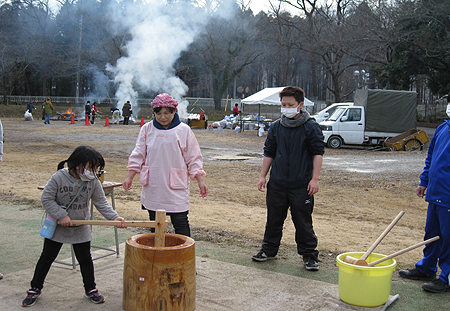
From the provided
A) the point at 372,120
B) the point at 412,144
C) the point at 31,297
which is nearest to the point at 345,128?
the point at 372,120

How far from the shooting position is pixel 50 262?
3.82m

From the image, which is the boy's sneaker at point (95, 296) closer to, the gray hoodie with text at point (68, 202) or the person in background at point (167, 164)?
the gray hoodie with text at point (68, 202)

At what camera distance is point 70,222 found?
12.1 feet

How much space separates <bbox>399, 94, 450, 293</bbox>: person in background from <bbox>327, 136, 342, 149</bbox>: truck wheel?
16718 mm

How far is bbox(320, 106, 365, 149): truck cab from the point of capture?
69.1ft

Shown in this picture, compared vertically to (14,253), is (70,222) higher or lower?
higher

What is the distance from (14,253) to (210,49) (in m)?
47.8

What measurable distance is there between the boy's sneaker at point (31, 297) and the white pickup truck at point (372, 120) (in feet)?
59.4

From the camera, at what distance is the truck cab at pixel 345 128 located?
21047mm

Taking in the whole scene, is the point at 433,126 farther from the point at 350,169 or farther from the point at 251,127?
the point at 350,169

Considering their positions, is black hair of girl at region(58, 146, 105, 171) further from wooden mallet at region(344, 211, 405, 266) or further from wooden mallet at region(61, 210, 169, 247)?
wooden mallet at region(344, 211, 405, 266)

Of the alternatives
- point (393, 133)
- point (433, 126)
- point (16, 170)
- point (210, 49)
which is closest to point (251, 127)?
point (393, 133)

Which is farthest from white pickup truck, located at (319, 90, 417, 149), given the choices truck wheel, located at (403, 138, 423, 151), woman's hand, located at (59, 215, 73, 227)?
woman's hand, located at (59, 215, 73, 227)

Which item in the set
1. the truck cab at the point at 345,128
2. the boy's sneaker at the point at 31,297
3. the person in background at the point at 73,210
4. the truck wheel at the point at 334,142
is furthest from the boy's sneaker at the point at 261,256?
the truck wheel at the point at 334,142
